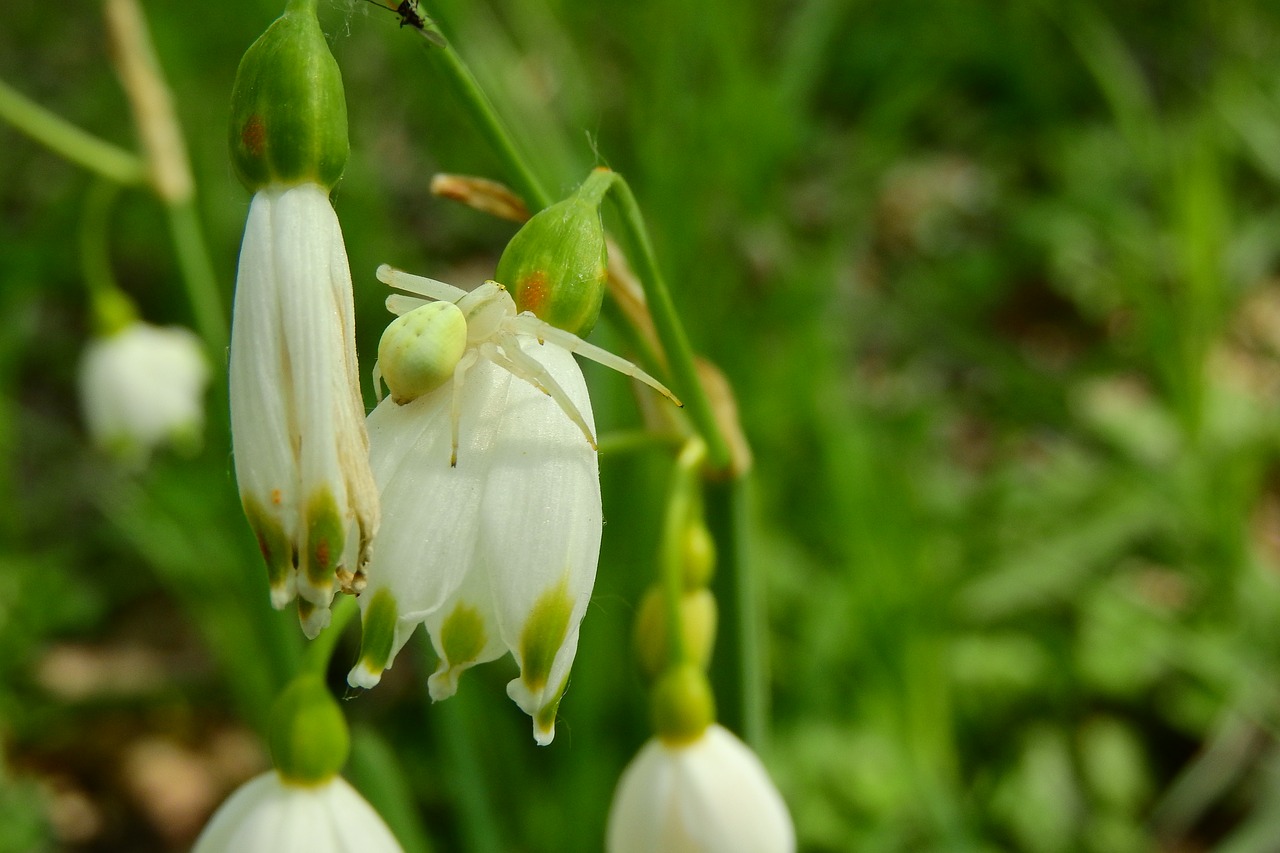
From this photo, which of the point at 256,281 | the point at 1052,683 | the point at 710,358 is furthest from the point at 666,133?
the point at 256,281

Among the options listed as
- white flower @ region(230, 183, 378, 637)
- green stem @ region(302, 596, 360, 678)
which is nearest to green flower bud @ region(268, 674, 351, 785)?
green stem @ region(302, 596, 360, 678)

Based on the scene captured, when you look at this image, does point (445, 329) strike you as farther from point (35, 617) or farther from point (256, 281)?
point (35, 617)

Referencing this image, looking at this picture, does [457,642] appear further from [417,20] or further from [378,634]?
[417,20]

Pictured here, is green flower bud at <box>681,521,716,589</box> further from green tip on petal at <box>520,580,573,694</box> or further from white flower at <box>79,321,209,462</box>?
white flower at <box>79,321,209,462</box>

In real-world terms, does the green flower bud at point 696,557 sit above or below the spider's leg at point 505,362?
below

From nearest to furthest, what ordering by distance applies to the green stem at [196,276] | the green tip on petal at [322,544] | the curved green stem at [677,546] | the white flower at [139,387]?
the green tip on petal at [322,544]
the curved green stem at [677,546]
the green stem at [196,276]
the white flower at [139,387]

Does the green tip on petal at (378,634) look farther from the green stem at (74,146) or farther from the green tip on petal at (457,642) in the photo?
the green stem at (74,146)

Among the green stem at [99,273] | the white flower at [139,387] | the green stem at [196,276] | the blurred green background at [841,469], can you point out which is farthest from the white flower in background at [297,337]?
the white flower at [139,387]
